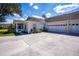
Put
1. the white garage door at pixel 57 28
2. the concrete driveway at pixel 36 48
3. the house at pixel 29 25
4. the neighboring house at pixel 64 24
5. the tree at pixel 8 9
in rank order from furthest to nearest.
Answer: the white garage door at pixel 57 28 < the neighboring house at pixel 64 24 < the house at pixel 29 25 < the tree at pixel 8 9 < the concrete driveway at pixel 36 48

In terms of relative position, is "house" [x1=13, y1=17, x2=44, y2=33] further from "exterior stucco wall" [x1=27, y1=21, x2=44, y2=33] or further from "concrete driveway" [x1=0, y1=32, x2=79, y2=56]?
"concrete driveway" [x1=0, y1=32, x2=79, y2=56]

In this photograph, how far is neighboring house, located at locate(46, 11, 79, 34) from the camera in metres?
6.63

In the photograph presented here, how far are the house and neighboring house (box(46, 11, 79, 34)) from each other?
0.42 meters

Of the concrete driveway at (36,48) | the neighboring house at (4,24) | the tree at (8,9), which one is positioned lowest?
the concrete driveway at (36,48)

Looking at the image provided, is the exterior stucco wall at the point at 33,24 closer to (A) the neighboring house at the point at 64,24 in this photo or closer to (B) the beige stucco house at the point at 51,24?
(B) the beige stucco house at the point at 51,24

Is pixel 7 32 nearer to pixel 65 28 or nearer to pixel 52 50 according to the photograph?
pixel 52 50

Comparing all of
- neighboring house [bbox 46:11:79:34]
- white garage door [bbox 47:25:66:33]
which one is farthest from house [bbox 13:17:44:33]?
white garage door [bbox 47:25:66:33]

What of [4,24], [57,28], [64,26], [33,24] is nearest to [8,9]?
[4,24]

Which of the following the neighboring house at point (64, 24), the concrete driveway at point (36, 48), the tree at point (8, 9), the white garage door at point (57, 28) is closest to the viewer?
the concrete driveway at point (36, 48)

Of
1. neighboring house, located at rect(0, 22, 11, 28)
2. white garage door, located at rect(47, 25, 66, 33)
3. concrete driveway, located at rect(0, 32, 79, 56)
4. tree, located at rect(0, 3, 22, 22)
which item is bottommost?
concrete driveway, located at rect(0, 32, 79, 56)

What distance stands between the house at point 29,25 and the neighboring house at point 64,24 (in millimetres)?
422

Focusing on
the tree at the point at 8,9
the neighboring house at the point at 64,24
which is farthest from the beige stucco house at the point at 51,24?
the tree at the point at 8,9

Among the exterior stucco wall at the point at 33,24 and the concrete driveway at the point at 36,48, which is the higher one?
the exterior stucco wall at the point at 33,24

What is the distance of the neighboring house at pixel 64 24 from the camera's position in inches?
261
